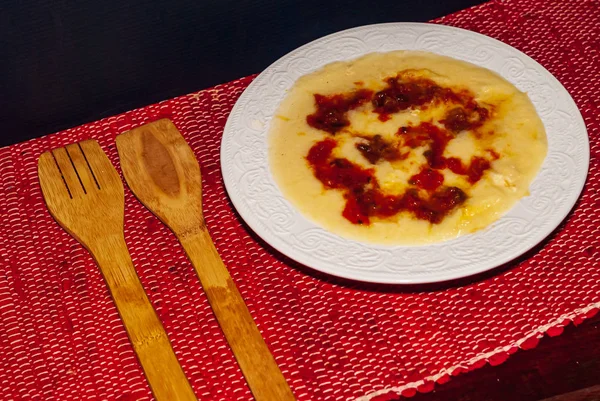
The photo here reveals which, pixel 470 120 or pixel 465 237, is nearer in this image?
pixel 465 237

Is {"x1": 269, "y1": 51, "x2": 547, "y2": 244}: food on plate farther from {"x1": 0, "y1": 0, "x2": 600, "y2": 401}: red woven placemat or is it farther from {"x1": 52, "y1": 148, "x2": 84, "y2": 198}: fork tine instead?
{"x1": 52, "y1": 148, "x2": 84, "y2": 198}: fork tine

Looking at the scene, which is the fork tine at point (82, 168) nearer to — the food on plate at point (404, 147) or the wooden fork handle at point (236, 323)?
the wooden fork handle at point (236, 323)

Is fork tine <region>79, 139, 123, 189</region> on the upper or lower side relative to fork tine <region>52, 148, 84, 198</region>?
upper

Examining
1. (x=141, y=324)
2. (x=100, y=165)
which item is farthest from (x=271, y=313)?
(x=100, y=165)

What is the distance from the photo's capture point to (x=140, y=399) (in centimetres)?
130

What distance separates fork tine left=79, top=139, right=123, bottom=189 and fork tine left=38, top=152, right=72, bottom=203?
68 millimetres

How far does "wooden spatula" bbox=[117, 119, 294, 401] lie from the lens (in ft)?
4.16

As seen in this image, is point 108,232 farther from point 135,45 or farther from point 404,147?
point 404,147

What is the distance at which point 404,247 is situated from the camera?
1.35 m

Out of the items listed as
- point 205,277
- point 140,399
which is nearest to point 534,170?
point 205,277

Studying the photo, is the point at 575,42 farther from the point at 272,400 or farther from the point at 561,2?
the point at 272,400

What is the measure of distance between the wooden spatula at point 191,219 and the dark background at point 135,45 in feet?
0.74

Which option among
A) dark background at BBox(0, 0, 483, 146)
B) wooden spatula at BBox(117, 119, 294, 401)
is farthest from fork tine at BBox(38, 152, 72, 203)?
dark background at BBox(0, 0, 483, 146)

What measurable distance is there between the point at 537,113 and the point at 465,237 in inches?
15.1
